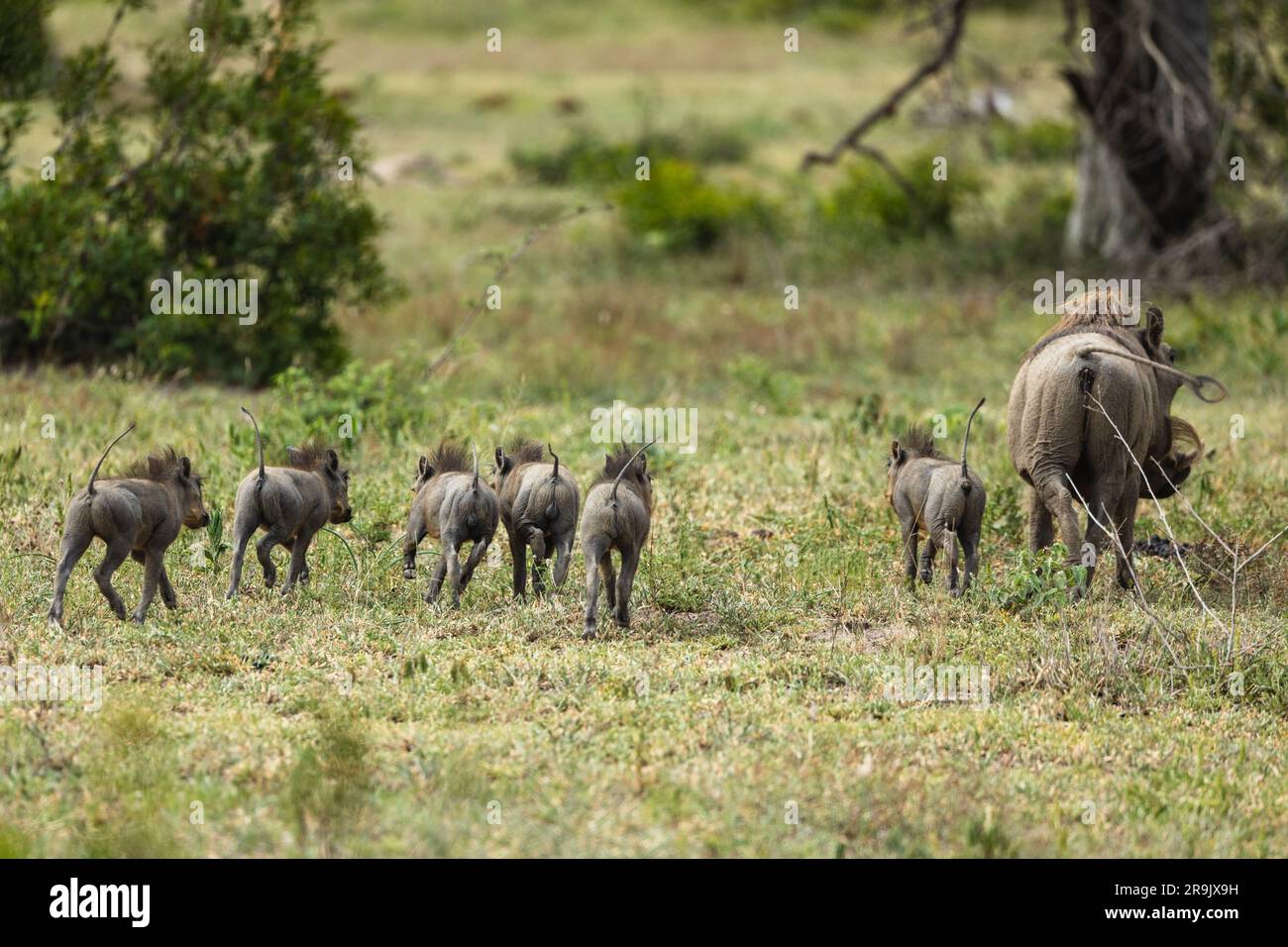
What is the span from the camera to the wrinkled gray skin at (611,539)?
7402 millimetres

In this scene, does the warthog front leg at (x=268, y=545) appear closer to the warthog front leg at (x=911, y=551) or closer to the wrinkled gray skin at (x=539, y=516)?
the wrinkled gray skin at (x=539, y=516)

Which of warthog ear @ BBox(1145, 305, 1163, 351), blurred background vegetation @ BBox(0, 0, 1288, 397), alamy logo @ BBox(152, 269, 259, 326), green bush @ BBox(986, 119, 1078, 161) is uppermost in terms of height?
green bush @ BBox(986, 119, 1078, 161)

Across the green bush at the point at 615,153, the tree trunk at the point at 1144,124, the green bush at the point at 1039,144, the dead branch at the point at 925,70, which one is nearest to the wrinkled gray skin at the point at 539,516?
the dead branch at the point at 925,70

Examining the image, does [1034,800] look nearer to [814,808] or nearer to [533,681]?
[814,808]

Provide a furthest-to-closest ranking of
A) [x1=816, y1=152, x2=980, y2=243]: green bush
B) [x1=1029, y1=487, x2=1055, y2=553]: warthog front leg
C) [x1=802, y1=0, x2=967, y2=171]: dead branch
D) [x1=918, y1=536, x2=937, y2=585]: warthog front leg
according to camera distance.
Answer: [x1=816, y1=152, x2=980, y2=243]: green bush, [x1=802, y1=0, x2=967, y2=171]: dead branch, [x1=1029, y1=487, x2=1055, y2=553]: warthog front leg, [x1=918, y1=536, x2=937, y2=585]: warthog front leg

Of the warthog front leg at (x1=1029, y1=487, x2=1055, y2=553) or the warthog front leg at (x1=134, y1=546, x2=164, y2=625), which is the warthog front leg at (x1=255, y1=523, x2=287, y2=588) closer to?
the warthog front leg at (x1=134, y1=546, x2=164, y2=625)

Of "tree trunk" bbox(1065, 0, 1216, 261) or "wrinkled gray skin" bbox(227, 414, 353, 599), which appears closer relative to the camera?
"wrinkled gray skin" bbox(227, 414, 353, 599)

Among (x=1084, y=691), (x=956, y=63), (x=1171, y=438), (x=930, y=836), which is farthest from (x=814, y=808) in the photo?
(x=956, y=63)

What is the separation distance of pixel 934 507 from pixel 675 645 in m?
1.58

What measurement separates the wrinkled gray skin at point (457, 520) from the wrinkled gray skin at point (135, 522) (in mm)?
1119

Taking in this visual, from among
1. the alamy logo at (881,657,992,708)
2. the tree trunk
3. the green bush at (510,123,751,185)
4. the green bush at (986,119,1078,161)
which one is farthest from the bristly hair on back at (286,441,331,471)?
the green bush at (986,119,1078,161)

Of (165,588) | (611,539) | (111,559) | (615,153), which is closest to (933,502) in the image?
(611,539)

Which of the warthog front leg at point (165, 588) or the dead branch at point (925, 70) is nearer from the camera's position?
the warthog front leg at point (165, 588)

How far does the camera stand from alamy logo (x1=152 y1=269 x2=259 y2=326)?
1306cm
